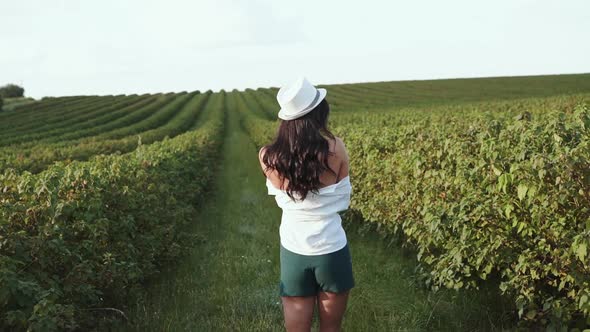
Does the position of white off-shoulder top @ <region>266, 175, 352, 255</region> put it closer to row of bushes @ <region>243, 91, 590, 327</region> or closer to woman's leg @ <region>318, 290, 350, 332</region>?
woman's leg @ <region>318, 290, 350, 332</region>

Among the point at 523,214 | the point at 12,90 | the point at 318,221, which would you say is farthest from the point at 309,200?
the point at 12,90

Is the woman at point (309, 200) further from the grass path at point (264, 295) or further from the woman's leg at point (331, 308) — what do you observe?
the grass path at point (264, 295)

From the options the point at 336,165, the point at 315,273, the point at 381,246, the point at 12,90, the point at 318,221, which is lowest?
the point at 381,246

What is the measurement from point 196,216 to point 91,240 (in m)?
6.93

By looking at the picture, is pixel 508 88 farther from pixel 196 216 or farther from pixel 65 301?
pixel 65 301

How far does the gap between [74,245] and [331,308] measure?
2593 millimetres

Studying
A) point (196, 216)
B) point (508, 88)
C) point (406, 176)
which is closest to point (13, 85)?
point (508, 88)

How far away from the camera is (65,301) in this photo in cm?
435

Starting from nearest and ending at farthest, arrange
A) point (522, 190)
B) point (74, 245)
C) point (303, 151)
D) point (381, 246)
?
point (303, 151) < point (522, 190) < point (74, 245) < point (381, 246)

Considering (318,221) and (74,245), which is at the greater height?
(318,221)

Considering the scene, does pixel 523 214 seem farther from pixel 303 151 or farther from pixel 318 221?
pixel 303 151

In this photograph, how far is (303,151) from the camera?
310 cm

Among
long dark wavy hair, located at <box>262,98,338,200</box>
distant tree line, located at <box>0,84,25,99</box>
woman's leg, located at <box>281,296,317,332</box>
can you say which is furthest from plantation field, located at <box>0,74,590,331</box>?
distant tree line, located at <box>0,84,25,99</box>

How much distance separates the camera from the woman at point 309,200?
312 centimetres
